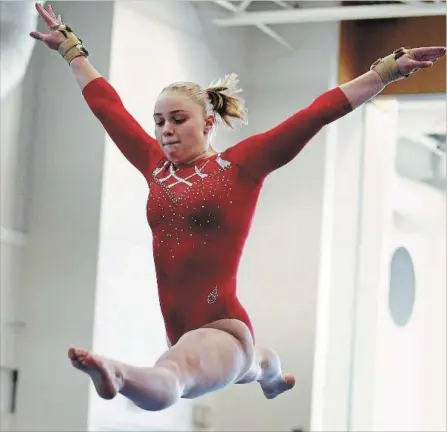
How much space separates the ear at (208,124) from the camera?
223 cm

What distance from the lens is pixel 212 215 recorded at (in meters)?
2.15

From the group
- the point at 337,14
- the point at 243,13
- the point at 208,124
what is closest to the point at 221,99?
the point at 208,124

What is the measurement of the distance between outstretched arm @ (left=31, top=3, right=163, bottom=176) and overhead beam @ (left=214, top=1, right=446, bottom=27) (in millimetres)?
2550

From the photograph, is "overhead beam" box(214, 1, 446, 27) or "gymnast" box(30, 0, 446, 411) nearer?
"gymnast" box(30, 0, 446, 411)

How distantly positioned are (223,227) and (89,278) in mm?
2516

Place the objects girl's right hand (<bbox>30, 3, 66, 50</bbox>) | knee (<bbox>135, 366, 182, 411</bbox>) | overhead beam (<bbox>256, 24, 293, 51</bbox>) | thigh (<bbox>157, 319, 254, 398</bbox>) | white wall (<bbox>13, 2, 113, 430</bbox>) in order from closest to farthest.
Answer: knee (<bbox>135, 366, 182, 411</bbox>) → thigh (<bbox>157, 319, 254, 398</bbox>) → girl's right hand (<bbox>30, 3, 66, 50</bbox>) → white wall (<bbox>13, 2, 113, 430</bbox>) → overhead beam (<bbox>256, 24, 293, 51</bbox>)

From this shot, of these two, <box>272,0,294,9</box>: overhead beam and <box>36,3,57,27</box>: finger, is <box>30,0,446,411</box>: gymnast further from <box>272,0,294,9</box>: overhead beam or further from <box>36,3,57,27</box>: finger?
<box>272,0,294,9</box>: overhead beam

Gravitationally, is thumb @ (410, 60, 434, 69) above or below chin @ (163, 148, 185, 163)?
above

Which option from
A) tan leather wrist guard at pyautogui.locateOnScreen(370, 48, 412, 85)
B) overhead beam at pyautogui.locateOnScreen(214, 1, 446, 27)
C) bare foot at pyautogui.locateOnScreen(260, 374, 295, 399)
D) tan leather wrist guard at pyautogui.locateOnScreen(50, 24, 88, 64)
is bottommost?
bare foot at pyautogui.locateOnScreen(260, 374, 295, 399)

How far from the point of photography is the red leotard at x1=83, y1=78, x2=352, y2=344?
7.03 feet

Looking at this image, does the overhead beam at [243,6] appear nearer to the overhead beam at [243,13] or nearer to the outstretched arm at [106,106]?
the overhead beam at [243,13]

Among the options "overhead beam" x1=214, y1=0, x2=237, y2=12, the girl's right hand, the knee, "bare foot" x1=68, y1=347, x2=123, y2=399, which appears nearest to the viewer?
"bare foot" x1=68, y1=347, x2=123, y2=399

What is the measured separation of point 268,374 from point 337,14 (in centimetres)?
280

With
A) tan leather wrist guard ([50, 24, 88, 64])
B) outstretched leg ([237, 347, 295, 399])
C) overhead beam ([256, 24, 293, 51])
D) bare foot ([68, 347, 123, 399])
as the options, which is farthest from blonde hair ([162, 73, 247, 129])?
overhead beam ([256, 24, 293, 51])
